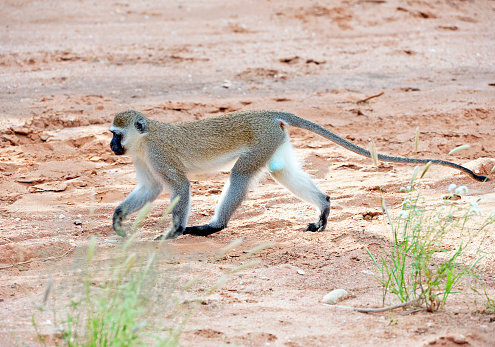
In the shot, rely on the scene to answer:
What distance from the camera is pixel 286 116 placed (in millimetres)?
6977

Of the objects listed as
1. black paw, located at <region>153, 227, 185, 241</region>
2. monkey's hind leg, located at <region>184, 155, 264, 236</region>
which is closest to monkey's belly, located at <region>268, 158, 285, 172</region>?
monkey's hind leg, located at <region>184, 155, 264, 236</region>

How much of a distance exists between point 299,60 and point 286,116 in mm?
6217

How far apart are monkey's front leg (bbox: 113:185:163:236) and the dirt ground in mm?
204

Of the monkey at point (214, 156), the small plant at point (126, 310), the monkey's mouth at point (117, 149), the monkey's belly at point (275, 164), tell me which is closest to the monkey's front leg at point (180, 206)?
the monkey at point (214, 156)

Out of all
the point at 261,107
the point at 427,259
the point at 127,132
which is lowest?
the point at 261,107

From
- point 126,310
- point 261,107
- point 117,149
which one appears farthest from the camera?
point 261,107

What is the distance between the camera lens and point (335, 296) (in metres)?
4.57

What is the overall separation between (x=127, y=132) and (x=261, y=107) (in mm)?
4068

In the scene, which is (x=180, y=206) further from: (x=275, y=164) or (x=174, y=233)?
(x=275, y=164)

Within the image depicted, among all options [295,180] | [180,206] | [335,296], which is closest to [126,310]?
[335,296]

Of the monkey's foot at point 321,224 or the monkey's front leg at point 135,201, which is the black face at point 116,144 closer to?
the monkey's front leg at point 135,201

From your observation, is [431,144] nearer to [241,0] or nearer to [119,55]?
[119,55]

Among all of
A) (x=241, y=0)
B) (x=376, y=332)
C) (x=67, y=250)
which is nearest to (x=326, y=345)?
(x=376, y=332)

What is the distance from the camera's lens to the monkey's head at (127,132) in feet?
21.6
